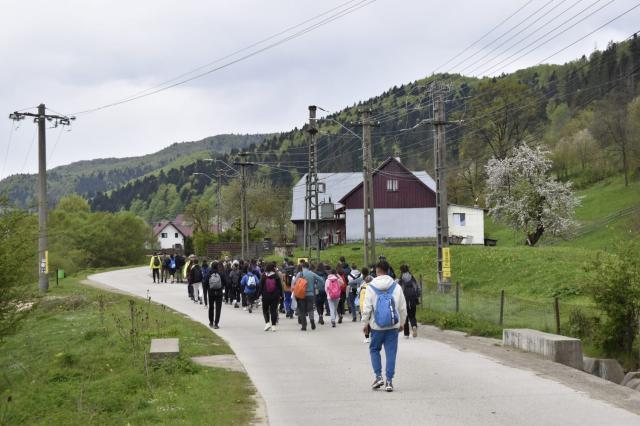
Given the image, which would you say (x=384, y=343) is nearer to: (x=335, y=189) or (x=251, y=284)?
(x=251, y=284)

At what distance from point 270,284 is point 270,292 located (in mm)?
217

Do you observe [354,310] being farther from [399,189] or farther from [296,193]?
[296,193]

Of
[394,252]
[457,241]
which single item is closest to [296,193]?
[457,241]

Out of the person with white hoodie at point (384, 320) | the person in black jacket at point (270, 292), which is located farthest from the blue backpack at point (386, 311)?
the person in black jacket at point (270, 292)

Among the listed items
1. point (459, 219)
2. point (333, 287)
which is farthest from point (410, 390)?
point (459, 219)

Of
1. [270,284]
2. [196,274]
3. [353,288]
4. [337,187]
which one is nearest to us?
[270,284]

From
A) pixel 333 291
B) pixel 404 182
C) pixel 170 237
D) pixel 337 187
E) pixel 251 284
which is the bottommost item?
pixel 333 291

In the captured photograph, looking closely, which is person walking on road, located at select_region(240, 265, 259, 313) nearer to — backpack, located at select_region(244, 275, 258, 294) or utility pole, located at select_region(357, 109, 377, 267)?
backpack, located at select_region(244, 275, 258, 294)

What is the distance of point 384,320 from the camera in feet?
34.0

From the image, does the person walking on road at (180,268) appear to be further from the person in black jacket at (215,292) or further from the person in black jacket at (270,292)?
the person in black jacket at (270,292)

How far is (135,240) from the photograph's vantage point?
81.1m

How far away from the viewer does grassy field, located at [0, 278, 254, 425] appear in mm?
9695

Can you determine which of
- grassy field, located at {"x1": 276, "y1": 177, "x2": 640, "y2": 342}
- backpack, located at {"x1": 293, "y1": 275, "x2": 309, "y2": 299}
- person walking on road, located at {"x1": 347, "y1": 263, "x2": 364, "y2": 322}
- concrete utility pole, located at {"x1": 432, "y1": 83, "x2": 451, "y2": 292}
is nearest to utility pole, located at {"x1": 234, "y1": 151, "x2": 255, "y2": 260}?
grassy field, located at {"x1": 276, "y1": 177, "x2": 640, "y2": 342}

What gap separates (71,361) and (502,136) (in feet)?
217
